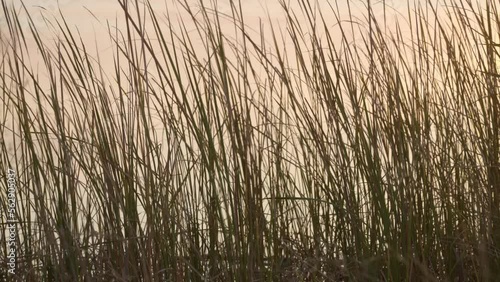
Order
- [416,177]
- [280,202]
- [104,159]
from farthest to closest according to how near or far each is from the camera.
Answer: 1. [280,202]
2. [416,177]
3. [104,159]

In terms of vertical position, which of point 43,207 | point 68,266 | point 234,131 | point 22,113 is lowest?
point 68,266

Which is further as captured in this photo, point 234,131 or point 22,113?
point 22,113

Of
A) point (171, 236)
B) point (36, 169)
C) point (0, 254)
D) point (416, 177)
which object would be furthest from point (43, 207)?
point (416, 177)

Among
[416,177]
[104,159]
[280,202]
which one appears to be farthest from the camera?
[280,202]

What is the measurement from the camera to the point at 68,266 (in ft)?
5.23

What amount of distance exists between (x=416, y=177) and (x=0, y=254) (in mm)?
958

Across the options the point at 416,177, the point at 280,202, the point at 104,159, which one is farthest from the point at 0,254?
the point at 416,177

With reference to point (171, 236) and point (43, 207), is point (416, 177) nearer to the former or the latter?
point (171, 236)

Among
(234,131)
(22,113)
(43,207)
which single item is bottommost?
(43,207)

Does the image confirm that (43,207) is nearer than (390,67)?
Yes

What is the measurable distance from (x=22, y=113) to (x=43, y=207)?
0.27 metres

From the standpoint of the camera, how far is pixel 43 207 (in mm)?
1523

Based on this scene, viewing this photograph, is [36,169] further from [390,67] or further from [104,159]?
[390,67]

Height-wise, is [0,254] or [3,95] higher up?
[3,95]
